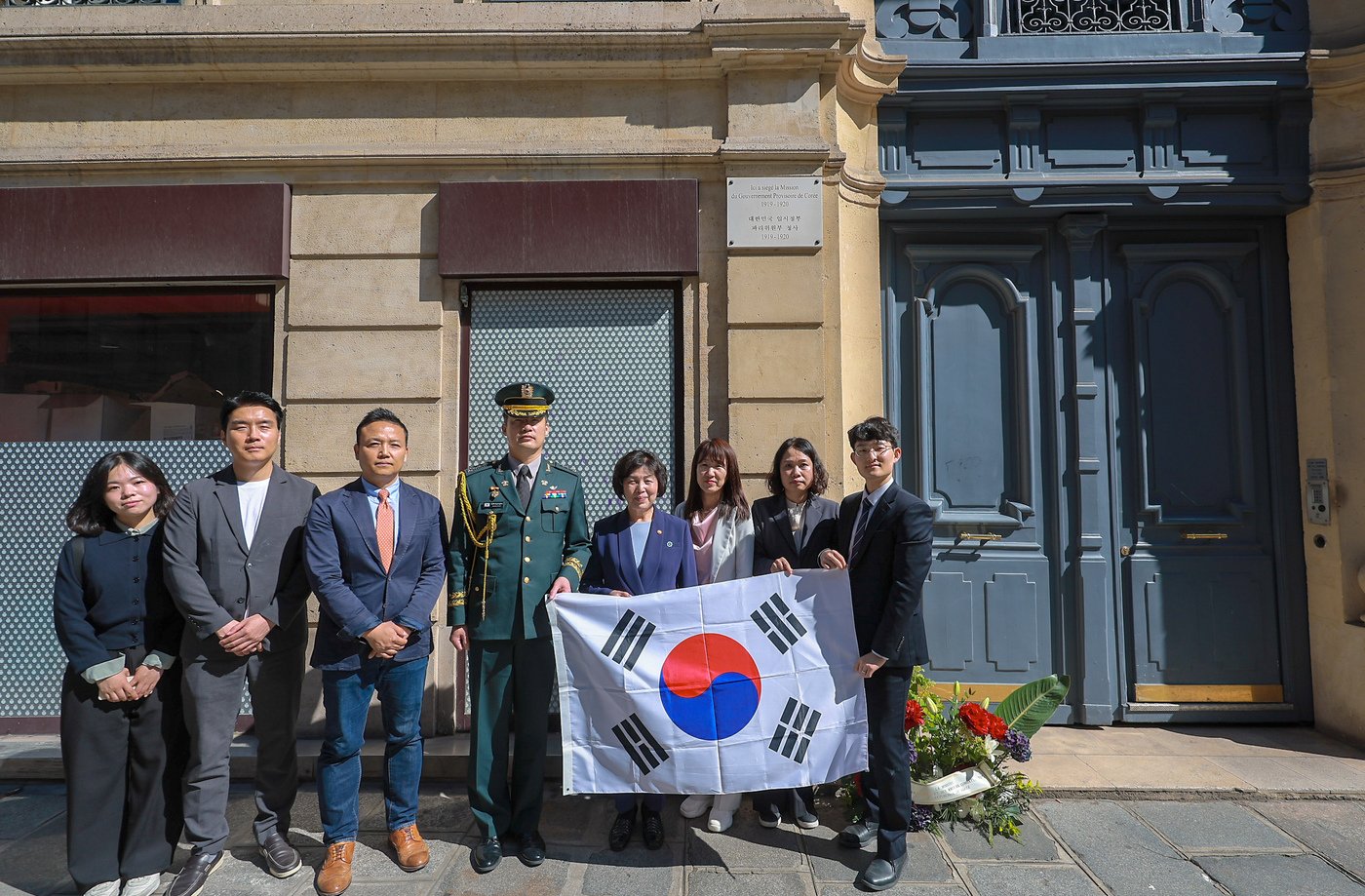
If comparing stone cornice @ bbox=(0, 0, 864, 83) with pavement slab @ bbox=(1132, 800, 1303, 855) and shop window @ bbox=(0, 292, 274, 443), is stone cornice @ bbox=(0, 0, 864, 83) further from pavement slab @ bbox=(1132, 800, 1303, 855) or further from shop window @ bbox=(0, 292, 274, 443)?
pavement slab @ bbox=(1132, 800, 1303, 855)

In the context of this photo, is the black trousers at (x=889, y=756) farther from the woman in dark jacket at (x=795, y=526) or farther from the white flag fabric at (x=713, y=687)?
the woman in dark jacket at (x=795, y=526)

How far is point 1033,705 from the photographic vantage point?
4.26 meters

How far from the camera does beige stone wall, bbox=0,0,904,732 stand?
5215mm

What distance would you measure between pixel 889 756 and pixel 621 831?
1392mm

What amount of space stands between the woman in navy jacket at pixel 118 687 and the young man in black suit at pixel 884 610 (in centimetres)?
319

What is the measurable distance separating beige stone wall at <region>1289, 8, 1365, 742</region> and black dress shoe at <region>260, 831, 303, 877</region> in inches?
258

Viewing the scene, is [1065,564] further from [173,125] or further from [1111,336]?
[173,125]

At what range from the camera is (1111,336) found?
5707 mm

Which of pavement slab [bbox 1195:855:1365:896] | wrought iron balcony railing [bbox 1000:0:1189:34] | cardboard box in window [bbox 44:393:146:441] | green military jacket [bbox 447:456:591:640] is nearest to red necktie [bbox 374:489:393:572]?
green military jacket [bbox 447:456:591:640]

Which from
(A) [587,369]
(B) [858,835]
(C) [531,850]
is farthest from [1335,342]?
(C) [531,850]

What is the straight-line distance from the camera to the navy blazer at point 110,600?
3.35m

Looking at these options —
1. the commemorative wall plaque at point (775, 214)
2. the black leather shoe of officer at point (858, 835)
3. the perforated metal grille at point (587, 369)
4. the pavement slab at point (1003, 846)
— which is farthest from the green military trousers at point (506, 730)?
the commemorative wall plaque at point (775, 214)

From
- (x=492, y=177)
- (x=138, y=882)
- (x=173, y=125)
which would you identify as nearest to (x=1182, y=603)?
(x=492, y=177)

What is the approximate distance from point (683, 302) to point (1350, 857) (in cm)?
477
